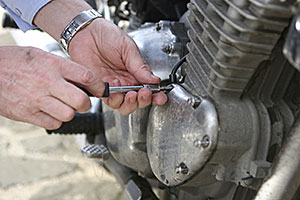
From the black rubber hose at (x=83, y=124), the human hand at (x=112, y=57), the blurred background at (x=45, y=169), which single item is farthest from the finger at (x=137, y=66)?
the blurred background at (x=45, y=169)

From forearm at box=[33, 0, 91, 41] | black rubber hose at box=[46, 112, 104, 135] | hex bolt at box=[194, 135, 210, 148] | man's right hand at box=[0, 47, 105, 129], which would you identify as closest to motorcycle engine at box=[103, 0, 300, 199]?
hex bolt at box=[194, 135, 210, 148]

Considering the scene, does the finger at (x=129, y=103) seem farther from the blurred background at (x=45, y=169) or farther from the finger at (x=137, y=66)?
the blurred background at (x=45, y=169)

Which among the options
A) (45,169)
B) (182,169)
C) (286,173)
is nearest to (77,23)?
(182,169)

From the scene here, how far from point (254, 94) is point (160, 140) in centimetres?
22

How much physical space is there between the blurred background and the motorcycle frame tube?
35.9 inches

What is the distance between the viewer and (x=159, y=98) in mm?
752

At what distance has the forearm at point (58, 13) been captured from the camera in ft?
2.91

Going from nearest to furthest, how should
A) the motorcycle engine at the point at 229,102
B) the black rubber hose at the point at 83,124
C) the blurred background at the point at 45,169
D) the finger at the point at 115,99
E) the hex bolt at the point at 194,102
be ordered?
the motorcycle engine at the point at 229,102, the hex bolt at the point at 194,102, the finger at the point at 115,99, the black rubber hose at the point at 83,124, the blurred background at the point at 45,169

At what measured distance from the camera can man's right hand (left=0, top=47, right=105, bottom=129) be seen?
0.63 m

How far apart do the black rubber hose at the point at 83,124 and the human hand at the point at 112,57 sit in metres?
0.33

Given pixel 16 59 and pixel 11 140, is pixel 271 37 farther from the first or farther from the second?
pixel 11 140

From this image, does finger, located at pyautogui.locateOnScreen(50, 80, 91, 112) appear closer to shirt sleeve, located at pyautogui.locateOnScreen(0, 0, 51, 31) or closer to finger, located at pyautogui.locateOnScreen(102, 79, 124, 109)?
finger, located at pyautogui.locateOnScreen(102, 79, 124, 109)

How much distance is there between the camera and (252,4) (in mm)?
526

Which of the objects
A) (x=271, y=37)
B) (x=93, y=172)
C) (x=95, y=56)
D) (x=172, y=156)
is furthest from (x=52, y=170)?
(x=271, y=37)
